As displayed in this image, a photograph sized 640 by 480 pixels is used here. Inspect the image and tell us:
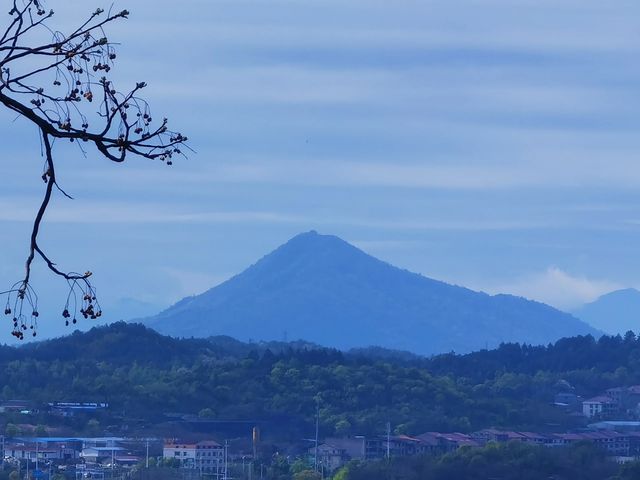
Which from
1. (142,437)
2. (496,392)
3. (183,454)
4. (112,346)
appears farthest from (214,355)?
(183,454)

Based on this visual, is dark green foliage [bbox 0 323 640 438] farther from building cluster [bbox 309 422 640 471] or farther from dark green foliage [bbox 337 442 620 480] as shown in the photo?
dark green foliage [bbox 337 442 620 480]

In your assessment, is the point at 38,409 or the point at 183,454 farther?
the point at 38,409

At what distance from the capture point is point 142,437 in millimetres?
62500

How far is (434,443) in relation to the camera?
61.8m

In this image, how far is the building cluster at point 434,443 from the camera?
191ft

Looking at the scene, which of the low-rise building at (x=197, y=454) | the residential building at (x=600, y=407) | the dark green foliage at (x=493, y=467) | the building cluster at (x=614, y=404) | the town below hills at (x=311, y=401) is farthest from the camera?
the building cluster at (x=614, y=404)

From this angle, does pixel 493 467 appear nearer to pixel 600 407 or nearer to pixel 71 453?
pixel 71 453

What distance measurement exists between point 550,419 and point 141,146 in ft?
232

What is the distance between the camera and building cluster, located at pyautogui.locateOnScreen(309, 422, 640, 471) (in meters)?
58.2

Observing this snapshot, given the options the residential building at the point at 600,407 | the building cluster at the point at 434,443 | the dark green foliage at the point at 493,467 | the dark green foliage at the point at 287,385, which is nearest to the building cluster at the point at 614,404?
the residential building at the point at 600,407

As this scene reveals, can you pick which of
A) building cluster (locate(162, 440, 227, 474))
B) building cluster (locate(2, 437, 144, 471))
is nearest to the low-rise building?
building cluster (locate(162, 440, 227, 474))

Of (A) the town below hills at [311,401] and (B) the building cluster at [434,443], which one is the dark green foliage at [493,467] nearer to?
(A) the town below hills at [311,401]

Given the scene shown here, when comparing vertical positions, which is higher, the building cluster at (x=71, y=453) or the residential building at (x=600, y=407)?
the residential building at (x=600, y=407)

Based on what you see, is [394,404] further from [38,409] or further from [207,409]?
[38,409]
